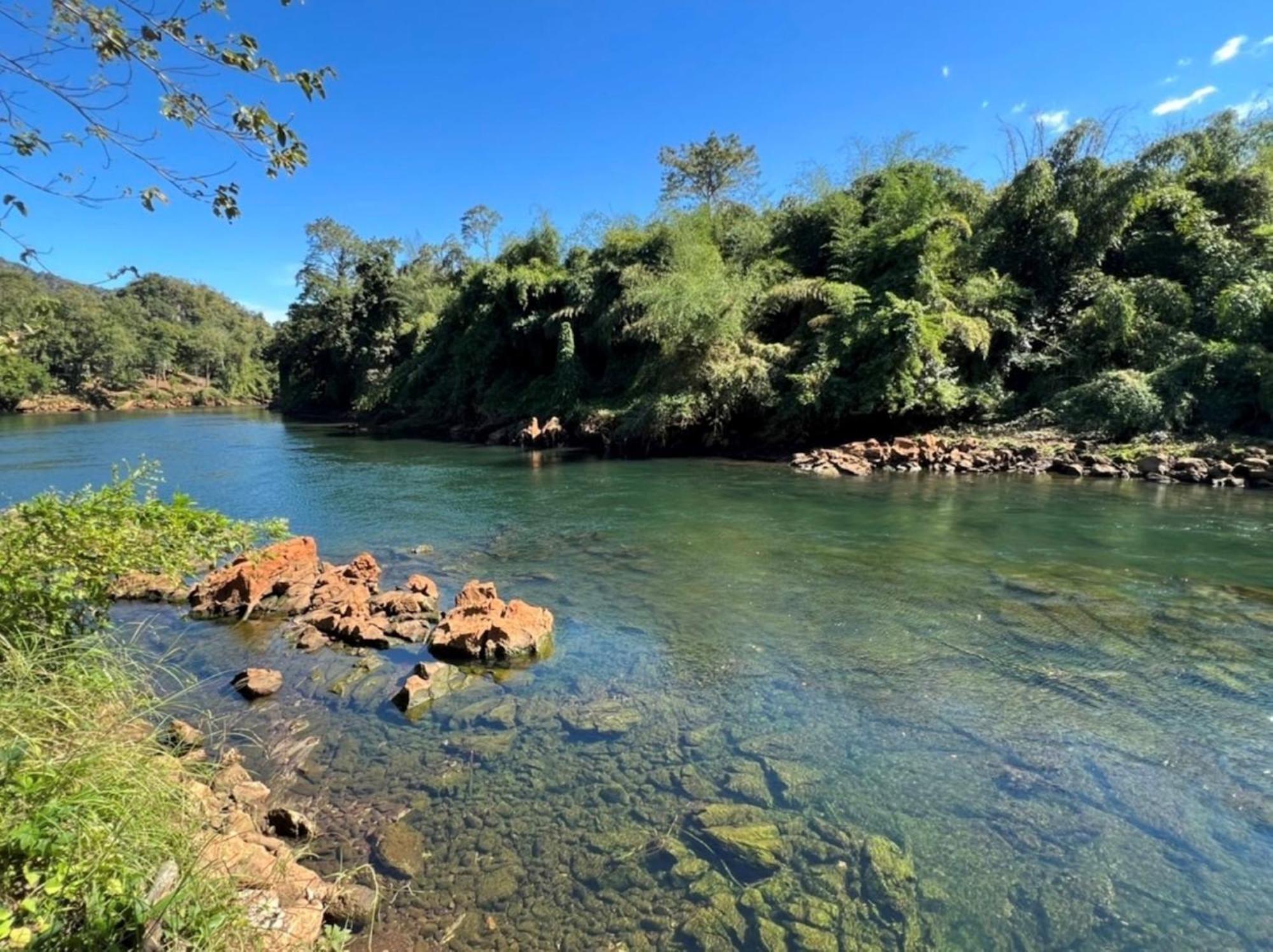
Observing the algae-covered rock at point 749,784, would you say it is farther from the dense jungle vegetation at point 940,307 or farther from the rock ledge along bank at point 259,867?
the dense jungle vegetation at point 940,307

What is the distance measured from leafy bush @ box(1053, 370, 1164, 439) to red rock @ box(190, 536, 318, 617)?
64.8 feet

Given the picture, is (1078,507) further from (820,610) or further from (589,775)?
(589,775)

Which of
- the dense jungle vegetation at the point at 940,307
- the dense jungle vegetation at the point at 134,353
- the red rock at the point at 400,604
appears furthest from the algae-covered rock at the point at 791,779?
the dense jungle vegetation at the point at 134,353

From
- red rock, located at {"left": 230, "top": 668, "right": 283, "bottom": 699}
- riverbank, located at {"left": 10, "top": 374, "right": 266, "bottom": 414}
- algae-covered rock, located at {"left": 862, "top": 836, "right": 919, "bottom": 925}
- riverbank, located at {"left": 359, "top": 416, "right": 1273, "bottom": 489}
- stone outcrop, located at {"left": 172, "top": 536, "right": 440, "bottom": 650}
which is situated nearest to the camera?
algae-covered rock, located at {"left": 862, "top": 836, "right": 919, "bottom": 925}

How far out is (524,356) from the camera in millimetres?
33375

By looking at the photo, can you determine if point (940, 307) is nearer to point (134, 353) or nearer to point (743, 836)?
point (743, 836)

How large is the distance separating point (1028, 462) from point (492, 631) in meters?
16.5

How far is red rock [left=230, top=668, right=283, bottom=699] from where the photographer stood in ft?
21.0

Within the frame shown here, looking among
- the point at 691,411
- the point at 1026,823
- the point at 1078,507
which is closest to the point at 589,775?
the point at 1026,823

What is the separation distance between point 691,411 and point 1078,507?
11919 mm

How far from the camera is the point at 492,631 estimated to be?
23.8ft

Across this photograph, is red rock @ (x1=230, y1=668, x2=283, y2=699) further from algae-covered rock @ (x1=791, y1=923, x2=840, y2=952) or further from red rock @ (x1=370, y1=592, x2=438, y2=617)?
algae-covered rock @ (x1=791, y1=923, x2=840, y2=952)

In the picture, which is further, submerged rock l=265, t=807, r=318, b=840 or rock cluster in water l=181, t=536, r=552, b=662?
rock cluster in water l=181, t=536, r=552, b=662

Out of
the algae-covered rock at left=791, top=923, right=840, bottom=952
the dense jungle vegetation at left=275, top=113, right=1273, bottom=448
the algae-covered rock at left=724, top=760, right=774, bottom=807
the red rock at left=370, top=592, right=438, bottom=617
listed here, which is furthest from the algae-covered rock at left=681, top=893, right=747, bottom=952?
the dense jungle vegetation at left=275, top=113, right=1273, bottom=448
